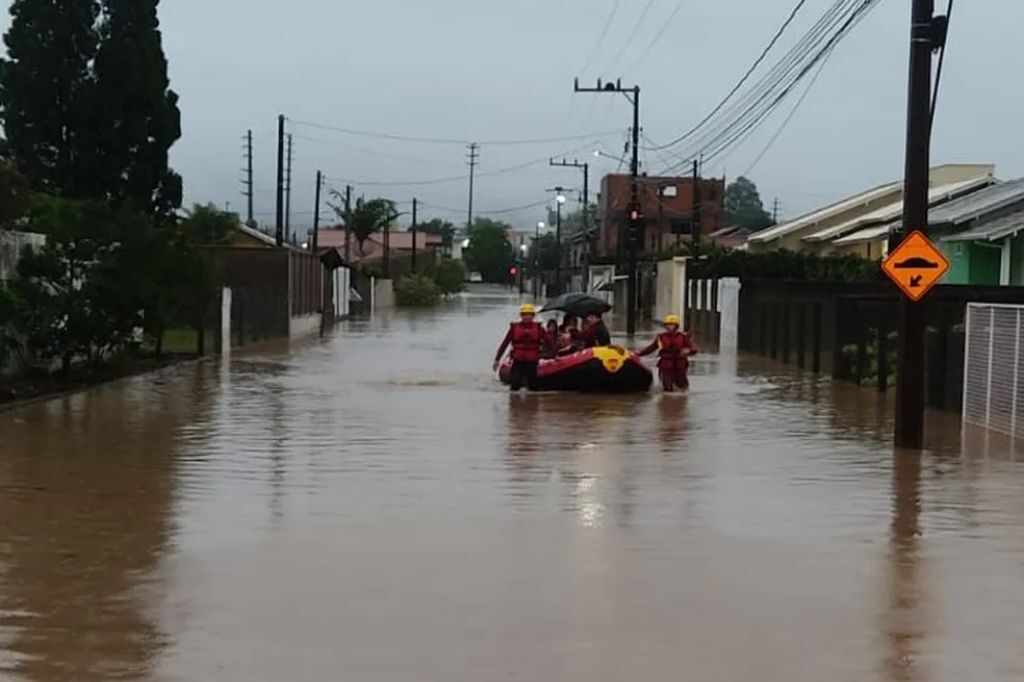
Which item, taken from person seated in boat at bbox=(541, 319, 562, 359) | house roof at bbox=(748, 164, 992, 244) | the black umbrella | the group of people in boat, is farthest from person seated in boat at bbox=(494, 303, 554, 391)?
house roof at bbox=(748, 164, 992, 244)

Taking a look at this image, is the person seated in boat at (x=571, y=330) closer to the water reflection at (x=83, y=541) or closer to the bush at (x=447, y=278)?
the water reflection at (x=83, y=541)

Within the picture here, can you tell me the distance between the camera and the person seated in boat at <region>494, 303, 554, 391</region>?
906 inches

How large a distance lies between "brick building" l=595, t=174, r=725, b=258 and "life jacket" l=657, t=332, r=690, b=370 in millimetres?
82254

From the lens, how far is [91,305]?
879 inches

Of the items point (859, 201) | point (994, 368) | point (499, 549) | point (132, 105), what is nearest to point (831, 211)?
point (859, 201)

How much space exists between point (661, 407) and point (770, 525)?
9.94m

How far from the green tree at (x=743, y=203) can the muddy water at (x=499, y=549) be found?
5658 inches

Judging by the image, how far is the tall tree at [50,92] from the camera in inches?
1324

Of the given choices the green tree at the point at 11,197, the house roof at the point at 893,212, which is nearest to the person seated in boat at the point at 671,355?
the green tree at the point at 11,197

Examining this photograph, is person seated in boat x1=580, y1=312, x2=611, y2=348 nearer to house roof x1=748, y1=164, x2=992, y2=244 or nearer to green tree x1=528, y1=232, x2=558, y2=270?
house roof x1=748, y1=164, x2=992, y2=244

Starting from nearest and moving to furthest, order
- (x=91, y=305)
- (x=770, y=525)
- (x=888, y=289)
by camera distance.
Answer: (x=770, y=525)
(x=91, y=305)
(x=888, y=289)

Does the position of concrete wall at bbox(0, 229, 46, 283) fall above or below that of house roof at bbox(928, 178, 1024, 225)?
below

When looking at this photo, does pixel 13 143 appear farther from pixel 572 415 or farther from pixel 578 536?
pixel 578 536

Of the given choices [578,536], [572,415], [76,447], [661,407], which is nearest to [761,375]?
[661,407]
